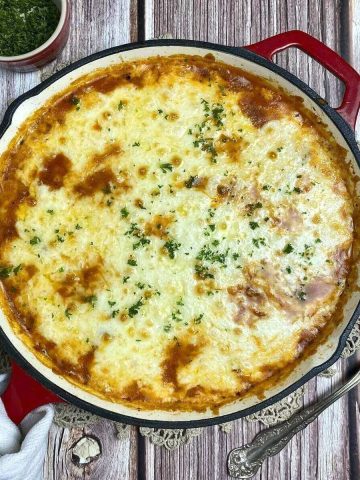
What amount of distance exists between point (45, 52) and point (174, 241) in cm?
109

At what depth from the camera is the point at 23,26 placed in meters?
3.01

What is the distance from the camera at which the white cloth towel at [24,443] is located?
277cm

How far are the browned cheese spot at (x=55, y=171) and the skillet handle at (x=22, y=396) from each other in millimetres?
851

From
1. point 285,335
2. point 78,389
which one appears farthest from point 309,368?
point 78,389

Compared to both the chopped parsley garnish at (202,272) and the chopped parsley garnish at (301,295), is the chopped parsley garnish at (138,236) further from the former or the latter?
the chopped parsley garnish at (301,295)

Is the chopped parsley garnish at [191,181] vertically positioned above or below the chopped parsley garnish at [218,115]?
below

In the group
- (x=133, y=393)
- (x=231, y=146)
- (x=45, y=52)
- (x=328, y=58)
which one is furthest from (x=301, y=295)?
(x=45, y=52)

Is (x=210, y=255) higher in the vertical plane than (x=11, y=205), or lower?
lower

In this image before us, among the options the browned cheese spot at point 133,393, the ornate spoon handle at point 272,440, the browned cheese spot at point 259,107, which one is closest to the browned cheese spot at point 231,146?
the browned cheese spot at point 259,107

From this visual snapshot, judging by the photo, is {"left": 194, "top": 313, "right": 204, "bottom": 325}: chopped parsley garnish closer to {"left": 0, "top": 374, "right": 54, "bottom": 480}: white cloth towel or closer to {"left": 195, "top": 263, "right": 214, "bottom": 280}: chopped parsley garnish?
{"left": 195, "top": 263, "right": 214, "bottom": 280}: chopped parsley garnish

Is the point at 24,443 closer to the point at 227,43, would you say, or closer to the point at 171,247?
the point at 171,247

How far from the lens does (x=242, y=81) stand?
2.91 meters

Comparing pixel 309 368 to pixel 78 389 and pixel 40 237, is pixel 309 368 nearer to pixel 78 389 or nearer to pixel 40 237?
pixel 78 389

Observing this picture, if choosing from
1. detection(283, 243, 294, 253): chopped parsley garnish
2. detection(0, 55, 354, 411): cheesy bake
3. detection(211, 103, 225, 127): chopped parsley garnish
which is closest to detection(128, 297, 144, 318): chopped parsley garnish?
detection(0, 55, 354, 411): cheesy bake
